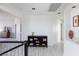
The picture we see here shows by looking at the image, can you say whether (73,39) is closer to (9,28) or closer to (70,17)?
(70,17)

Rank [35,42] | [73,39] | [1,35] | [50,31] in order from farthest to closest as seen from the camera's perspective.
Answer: [1,35], [50,31], [35,42], [73,39]

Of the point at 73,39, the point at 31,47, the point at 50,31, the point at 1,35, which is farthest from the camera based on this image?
the point at 1,35

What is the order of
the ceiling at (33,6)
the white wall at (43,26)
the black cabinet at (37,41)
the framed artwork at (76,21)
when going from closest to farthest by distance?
the framed artwork at (76,21) → the ceiling at (33,6) → the black cabinet at (37,41) → the white wall at (43,26)

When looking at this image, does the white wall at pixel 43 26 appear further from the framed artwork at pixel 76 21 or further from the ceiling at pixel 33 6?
the framed artwork at pixel 76 21

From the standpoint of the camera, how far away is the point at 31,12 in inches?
266

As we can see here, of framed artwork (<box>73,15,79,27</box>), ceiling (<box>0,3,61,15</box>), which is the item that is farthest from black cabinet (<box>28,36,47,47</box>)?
framed artwork (<box>73,15,79,27</box>)

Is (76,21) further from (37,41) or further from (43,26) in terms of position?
(43,26)

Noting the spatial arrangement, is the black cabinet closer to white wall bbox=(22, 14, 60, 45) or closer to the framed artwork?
white wall bbox=(22, 14, 60, 45)

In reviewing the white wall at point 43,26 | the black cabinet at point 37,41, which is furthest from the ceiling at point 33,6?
the black cabinet at point 37,41

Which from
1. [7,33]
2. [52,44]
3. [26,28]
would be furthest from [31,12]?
[7,33]

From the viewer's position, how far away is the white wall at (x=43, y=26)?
7.23 meters

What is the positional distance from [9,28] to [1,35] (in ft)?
3.03

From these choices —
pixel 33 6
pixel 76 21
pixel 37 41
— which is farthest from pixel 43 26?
pixel 76 21

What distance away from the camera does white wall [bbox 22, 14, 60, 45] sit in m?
7.23
